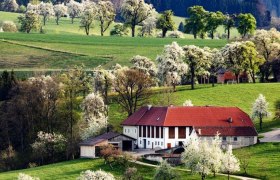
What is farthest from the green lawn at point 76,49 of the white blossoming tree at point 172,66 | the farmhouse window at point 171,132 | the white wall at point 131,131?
the farmhouse window at point 171,132

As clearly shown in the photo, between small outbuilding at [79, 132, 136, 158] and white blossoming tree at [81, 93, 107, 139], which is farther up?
white blossoming tree at [81, 93, 107, 139]

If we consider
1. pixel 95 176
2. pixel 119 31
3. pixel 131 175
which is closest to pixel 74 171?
pixel 131 175

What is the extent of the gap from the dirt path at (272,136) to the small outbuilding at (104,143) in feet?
48.2

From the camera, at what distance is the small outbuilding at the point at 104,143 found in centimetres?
10356

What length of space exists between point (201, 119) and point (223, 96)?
19.7 metres

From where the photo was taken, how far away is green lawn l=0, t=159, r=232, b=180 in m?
93.0

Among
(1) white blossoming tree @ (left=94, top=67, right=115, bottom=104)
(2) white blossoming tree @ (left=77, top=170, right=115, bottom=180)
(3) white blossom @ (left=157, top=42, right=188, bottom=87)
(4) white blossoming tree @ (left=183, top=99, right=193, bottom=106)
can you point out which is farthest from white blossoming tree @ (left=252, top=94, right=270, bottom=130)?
(2) white blossoming tree @ (left=77, top=170, right=115, bottom=180)

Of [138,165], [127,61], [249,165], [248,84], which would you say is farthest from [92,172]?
[127,61]

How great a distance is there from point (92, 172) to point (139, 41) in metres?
83.2

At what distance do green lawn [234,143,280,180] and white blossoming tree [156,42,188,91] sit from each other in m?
31.3

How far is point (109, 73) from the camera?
416 ft

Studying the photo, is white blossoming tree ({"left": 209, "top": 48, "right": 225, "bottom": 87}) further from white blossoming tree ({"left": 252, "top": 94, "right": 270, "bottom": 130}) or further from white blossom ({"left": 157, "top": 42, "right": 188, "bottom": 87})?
white blossoming tree ({"left": 252, "top": 94, "right": 270, "bottom": 130})

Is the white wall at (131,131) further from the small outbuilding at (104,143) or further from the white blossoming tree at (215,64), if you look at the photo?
the white blossoming tree at (215,64)

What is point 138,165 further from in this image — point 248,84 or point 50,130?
point 248,84
